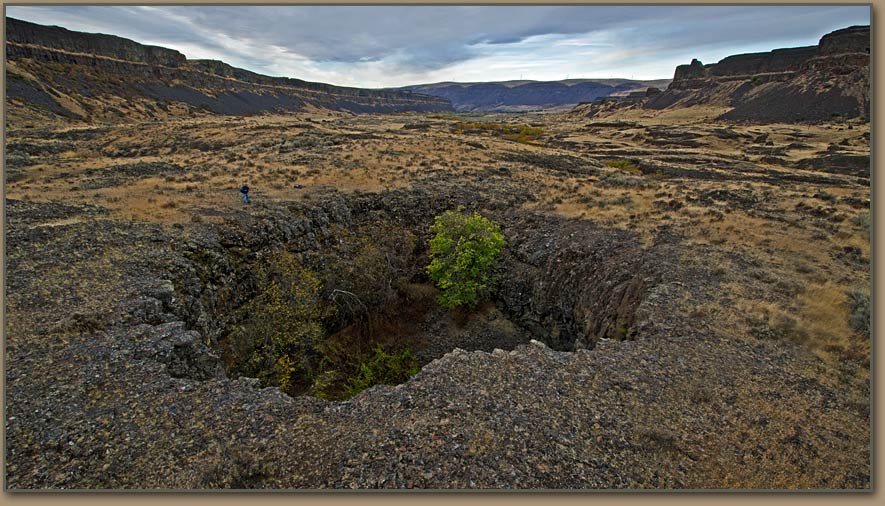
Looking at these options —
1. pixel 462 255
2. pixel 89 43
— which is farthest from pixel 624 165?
pixel 89 43

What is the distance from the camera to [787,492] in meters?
7.81

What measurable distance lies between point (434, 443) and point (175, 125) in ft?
270

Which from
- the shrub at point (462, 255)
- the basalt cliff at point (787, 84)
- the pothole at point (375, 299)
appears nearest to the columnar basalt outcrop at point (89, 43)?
the pothole at point (375, 299)

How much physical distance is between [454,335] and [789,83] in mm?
118719

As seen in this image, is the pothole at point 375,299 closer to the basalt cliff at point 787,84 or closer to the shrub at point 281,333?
the shrub at point 281,333

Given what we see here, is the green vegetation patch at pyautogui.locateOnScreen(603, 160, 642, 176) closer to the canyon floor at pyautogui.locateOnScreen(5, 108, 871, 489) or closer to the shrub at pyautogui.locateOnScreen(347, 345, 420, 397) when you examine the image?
the canyon floor at pyautogui.locateOnScreen(5, 108, 871, 489)

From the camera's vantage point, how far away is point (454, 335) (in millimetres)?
25672

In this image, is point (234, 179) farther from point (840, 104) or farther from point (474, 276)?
point (840, 104)

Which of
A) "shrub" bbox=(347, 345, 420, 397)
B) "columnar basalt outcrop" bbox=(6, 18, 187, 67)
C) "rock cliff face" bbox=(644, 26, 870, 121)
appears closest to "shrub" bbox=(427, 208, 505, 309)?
"shrub" bbox=(347, 345, 420, 397)

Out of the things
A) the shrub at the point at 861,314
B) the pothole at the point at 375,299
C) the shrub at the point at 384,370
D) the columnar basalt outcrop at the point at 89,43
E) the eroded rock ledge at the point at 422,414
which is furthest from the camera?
the columnar basalt outcrop at the point at 89,43

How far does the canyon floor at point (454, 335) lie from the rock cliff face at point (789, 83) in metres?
64.6

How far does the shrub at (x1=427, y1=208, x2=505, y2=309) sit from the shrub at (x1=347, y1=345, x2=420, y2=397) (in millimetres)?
4664

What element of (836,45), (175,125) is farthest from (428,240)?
(836,45)

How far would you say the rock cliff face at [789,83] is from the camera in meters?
82.5
